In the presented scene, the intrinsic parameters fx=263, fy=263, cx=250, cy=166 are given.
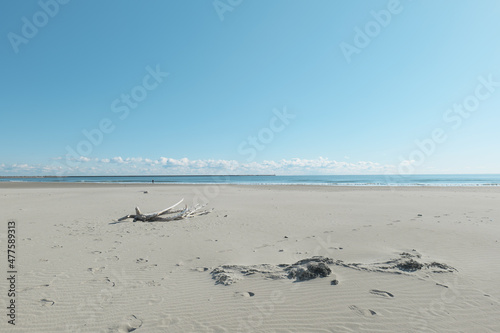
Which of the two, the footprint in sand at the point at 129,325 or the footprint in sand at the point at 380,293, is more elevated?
the footprint in sand at the point at 129,325

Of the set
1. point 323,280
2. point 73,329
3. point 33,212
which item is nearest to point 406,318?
point 323,280

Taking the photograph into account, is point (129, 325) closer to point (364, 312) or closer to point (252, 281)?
point (252, 281)

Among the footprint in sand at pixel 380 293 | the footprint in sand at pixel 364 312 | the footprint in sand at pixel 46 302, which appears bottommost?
the footprint in sand at pixel 364 312

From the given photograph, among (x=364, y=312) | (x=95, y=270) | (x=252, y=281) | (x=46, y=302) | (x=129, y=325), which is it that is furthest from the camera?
(x=95, y=270)

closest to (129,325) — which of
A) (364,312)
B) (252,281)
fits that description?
(252,281)

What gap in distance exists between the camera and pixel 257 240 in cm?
845

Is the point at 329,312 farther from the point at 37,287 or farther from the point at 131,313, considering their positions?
the point at 37,287

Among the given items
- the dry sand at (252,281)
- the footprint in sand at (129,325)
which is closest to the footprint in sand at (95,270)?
the dry sand at (252,281)

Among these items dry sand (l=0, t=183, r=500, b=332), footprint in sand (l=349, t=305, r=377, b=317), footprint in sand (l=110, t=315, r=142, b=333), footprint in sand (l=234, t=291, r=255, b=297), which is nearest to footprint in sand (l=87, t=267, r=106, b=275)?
dry sand (l=0, t=183, r=500, b=332)

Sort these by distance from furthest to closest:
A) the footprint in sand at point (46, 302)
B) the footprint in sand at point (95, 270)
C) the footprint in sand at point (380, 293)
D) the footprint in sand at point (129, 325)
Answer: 1. the footprint in sand at point (95, 270)
2. the footprint in sand at point (380, 293)
3. the footprint in sand at point (46, 302)
4. the footprint in sand at point (129, 325)

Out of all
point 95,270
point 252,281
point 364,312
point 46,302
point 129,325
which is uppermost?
point 95,270

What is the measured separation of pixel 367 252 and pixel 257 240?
10.6 ft

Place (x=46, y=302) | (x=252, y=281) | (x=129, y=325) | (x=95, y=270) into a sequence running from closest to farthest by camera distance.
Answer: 1. (x=129, y=325)
2. (x=46, y=302)
3. (x=252, y=281)
4. (x=95, y=270)

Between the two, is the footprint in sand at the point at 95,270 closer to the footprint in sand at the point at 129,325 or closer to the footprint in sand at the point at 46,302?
the footprint in sand at the point at 46,302
